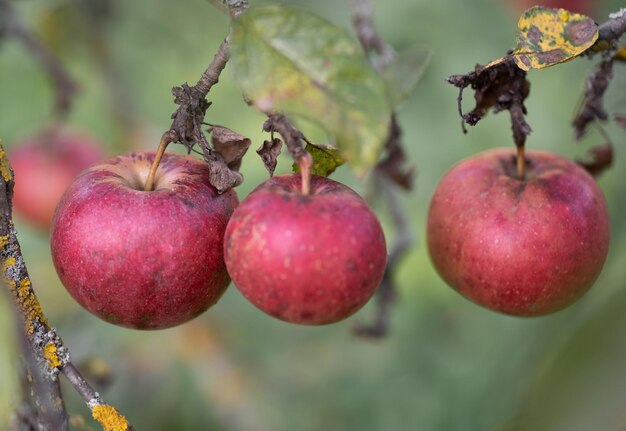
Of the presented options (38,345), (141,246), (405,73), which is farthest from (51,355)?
(405,73)

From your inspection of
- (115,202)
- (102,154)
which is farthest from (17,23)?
(115,202)

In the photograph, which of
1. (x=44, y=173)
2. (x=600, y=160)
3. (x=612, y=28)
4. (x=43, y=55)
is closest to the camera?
(x=612, y=28)

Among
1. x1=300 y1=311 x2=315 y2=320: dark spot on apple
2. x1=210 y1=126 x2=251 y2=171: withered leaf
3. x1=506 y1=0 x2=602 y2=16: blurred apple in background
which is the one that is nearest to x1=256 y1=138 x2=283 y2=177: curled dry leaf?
x1=210 y1=126 x2=251 y2=171: withered leaf

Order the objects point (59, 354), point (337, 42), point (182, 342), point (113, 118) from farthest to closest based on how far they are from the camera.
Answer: point (182, 342), point (113, 118), point (59, 354), point (337, 42)

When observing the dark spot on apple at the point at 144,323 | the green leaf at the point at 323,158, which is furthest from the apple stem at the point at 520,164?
the dark spot on apple at the point at 144,323

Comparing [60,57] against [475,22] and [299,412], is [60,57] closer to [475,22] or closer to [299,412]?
[299,412]

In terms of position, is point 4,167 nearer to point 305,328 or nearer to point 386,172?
point 386,172

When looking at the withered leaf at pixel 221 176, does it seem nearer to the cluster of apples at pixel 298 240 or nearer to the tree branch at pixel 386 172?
the cluster of apples at pixel 298 240
